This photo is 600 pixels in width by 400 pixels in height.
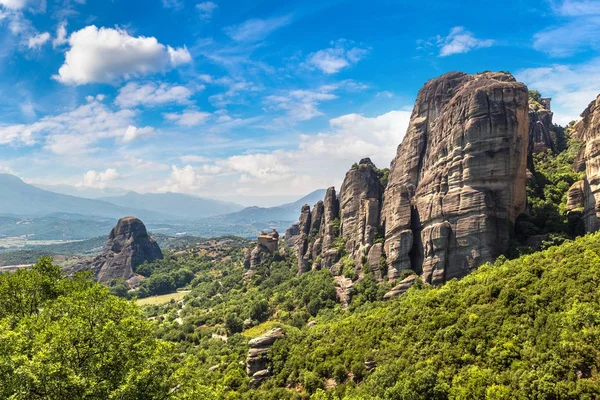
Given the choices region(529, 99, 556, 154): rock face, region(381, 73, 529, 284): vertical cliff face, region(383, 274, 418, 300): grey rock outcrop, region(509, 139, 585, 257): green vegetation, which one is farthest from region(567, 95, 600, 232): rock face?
region(529, 99, 556, 154): rock face

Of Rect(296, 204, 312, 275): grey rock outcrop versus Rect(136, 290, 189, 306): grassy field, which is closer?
Rect(296, 204, 312, 275): grey rock outcrop

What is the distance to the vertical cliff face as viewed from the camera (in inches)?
1709

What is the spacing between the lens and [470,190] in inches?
1736

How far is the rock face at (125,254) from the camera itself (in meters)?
135

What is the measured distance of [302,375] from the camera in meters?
31.5

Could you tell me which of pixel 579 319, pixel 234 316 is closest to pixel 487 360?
pixel 579 319

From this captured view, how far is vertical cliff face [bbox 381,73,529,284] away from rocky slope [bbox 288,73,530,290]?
108 mm

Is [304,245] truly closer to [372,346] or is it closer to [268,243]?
[268,243]

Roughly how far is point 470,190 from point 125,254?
13233cm

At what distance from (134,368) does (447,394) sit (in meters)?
17.9

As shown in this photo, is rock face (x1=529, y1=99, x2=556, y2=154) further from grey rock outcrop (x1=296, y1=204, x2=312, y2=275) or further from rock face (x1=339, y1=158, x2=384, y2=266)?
grey rock outcrop (x1=296, y1=204, x2=312, y2=275)

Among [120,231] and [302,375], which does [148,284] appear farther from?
[302,375]

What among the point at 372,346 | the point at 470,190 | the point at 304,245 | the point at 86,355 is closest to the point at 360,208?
the point at 470,190

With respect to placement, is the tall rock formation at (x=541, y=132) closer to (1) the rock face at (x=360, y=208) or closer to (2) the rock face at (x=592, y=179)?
(2) the rock face at (x=592, y=179)
